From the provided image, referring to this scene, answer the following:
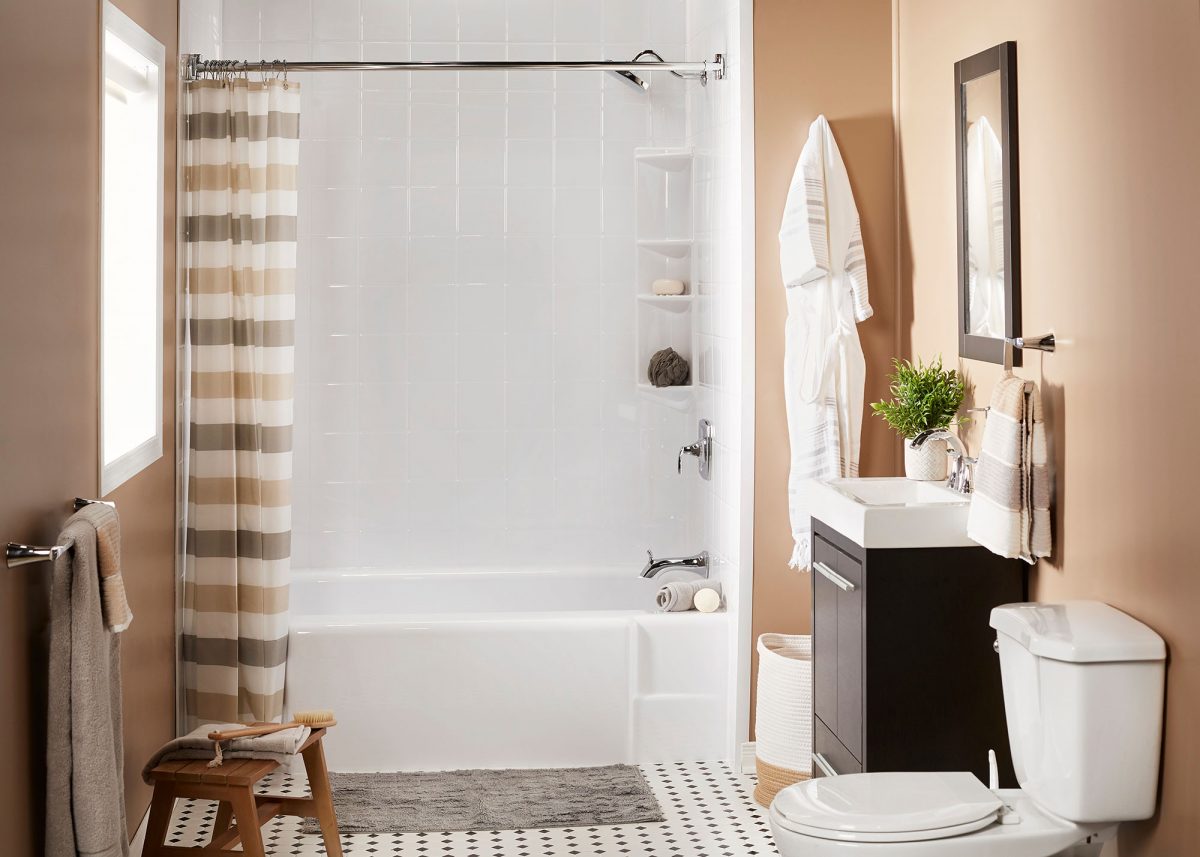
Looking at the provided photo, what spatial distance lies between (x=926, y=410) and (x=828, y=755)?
Answer: 34.0 inches

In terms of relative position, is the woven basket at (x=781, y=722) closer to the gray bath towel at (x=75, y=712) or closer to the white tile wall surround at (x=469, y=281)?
the white tile wall surround at (x=469, y=281)

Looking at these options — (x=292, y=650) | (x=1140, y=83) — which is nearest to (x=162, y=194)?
(x=292, y=650)

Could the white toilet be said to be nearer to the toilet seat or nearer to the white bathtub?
the toilet seat

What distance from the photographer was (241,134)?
3496mm

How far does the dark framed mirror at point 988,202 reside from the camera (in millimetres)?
2717

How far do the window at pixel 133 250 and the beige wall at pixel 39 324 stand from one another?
0.21 meters

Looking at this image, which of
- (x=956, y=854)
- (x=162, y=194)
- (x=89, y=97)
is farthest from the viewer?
(x=162, y=194)

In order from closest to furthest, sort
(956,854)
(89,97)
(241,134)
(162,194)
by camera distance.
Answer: (956,854) → (89,97) → (162,194) → (241,134)

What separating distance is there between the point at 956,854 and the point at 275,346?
2.32 metres

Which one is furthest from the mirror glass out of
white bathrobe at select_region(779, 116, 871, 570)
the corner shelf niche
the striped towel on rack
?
the corner shelf niche

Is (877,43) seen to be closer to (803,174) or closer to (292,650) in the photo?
(803,174)

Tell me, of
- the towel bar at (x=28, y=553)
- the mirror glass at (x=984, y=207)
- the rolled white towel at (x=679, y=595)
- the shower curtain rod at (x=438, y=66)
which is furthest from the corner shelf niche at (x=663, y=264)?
the towel bar at (x=28, y=553)

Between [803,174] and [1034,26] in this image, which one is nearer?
[1034,26]

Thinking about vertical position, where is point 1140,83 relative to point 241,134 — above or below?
below
